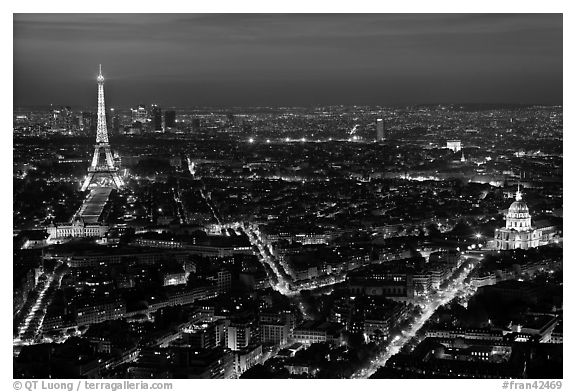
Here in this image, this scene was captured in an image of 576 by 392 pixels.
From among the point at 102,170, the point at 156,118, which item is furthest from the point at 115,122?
the point at 102,170

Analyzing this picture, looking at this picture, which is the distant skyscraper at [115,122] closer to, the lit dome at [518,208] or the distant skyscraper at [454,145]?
the distant skyscraper at [454,145]

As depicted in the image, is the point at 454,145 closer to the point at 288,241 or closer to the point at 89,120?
the point at 288,241

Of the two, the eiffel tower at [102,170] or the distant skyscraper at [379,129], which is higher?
the distant skyscraper at [379,129]

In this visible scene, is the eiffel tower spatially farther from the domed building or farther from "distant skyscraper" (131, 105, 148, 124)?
the domed building

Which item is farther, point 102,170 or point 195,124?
point 102,170

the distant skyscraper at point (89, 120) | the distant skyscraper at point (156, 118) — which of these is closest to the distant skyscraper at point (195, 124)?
the distant skyscraper at point (156, 118)
